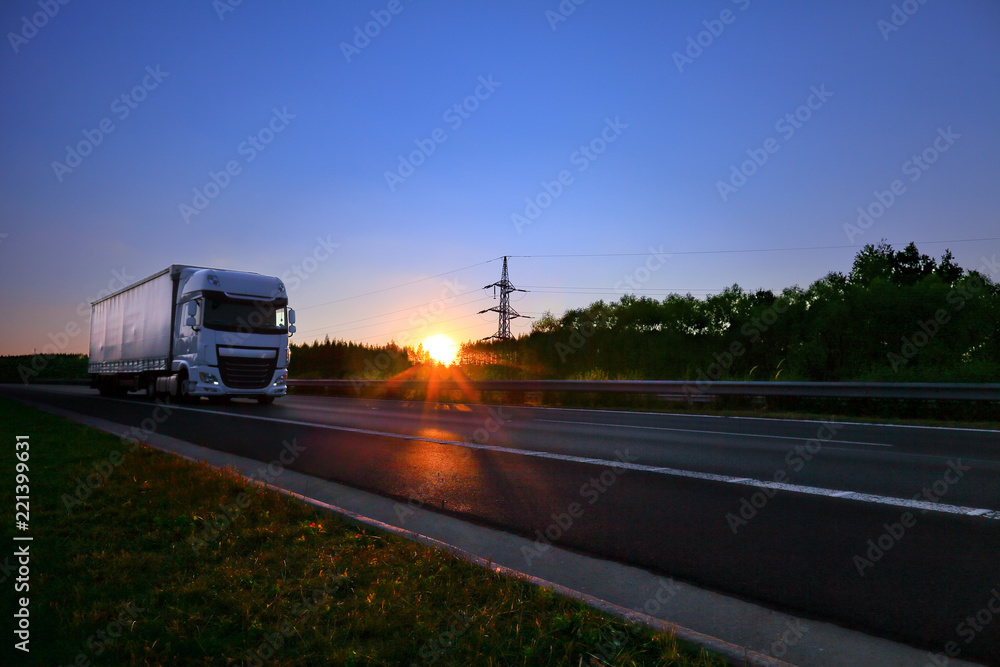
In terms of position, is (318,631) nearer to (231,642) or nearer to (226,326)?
(231,642)

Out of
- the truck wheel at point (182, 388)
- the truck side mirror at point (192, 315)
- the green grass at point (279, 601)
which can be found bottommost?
the green grass at point (279, 601)

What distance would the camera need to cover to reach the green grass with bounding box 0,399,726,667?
275cm

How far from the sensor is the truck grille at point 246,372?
714 inches

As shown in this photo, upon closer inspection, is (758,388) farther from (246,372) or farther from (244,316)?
(244,316)

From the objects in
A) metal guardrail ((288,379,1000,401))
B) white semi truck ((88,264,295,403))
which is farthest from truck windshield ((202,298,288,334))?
metal guardrail ((288,379,1000,401))

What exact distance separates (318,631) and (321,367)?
38380 mm

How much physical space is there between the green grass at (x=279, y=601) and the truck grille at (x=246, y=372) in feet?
43.9

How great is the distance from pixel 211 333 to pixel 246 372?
4.98 feet

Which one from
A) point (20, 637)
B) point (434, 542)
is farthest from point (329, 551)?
point (20, 637)

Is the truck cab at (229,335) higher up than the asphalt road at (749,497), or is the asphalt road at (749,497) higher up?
the truck cab at (229,335)

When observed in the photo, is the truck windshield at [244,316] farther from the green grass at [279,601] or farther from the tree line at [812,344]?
the green grass at [279,601]

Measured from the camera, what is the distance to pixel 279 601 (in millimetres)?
3299

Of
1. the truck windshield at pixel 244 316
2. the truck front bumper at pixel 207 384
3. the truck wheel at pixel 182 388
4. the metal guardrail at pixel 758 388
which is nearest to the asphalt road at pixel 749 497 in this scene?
the metal guardrail at pixel 758 388

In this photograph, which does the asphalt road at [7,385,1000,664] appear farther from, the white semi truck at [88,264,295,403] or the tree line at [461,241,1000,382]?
the tree line at [461,241,1000,382]
